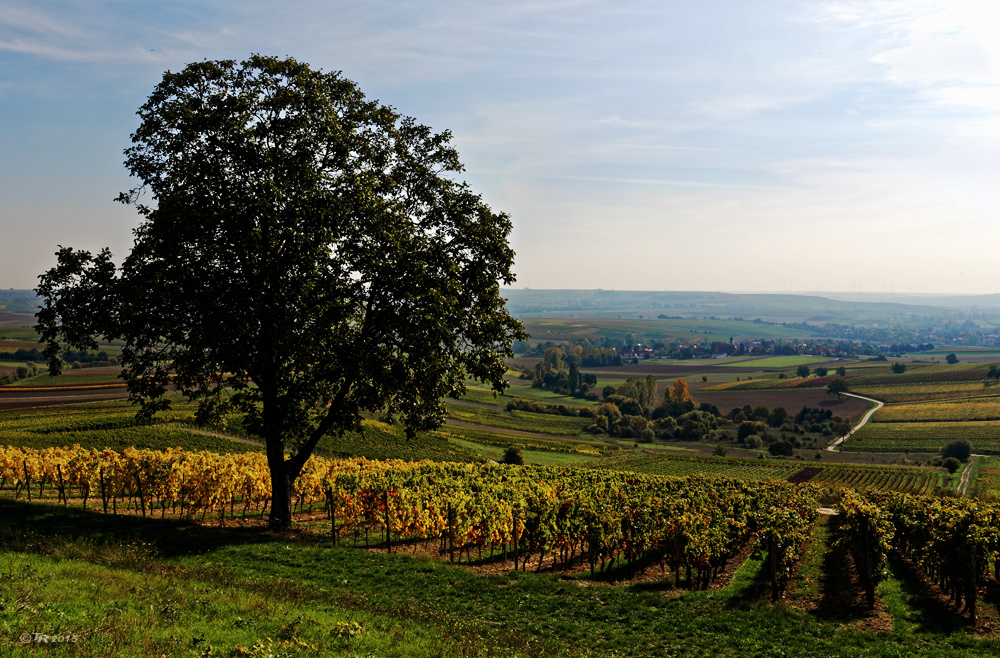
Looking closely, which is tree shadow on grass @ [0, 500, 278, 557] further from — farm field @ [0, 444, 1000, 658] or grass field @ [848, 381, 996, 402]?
grass field @ [848, 381, 996, 402]

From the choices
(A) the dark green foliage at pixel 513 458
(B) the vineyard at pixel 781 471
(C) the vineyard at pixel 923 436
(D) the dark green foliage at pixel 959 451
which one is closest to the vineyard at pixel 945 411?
(C) the vineyard at pixel 923 436

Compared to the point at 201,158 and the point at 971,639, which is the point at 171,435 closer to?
the point at 201,158

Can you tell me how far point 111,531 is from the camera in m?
22.7

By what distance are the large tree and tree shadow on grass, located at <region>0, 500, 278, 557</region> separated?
2923mm

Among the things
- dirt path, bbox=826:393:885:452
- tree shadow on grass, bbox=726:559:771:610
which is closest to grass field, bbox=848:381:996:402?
dirt path, bbox=826:393:885:452

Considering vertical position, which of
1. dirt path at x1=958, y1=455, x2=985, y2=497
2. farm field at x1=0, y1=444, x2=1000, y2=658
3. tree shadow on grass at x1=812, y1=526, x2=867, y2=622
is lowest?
dirt path at x1=958, y1=455, x2=985, y2=497

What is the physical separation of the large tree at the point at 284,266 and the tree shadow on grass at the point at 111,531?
9.59 feet

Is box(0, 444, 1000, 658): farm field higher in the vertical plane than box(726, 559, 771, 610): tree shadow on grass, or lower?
higher

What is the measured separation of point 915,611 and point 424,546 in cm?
1908

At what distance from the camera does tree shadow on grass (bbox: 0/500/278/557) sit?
20.9 meters

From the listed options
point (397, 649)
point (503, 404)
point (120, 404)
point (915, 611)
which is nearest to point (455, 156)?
point (397, 649)

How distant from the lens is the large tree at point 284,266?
2311cm

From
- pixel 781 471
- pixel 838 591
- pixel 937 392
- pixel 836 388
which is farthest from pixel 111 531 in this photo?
pixel 937 392

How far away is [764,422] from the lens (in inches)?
6654
